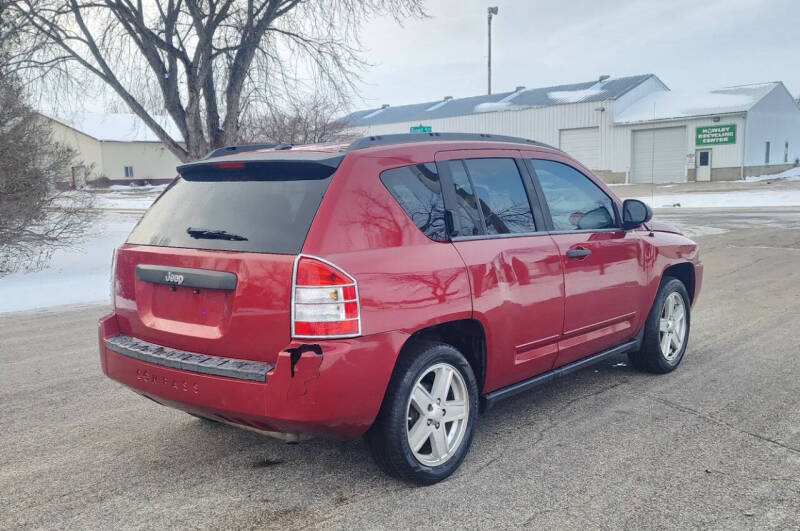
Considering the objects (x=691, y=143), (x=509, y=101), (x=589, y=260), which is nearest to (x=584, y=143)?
(x=691, y=143)

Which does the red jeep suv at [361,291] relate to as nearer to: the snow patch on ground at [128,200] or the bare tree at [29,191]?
the bare tree at [29,191]

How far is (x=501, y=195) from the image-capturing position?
13.6ft

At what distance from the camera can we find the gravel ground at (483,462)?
3242mm

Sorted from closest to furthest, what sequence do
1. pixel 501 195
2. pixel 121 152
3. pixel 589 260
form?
pixel 501 195 → pixel 589 260 → pixel 121 152

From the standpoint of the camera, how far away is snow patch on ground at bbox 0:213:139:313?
9828mm

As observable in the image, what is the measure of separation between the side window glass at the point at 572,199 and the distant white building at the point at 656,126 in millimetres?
35238

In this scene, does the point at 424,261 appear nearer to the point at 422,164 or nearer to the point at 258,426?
the point at 422,164

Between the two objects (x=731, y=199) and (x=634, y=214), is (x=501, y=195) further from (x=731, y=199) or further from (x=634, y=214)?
(x=731, y=199)

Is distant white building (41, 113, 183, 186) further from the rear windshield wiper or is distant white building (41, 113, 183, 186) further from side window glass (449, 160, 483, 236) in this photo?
side window glass (449, 160, 483, 236)

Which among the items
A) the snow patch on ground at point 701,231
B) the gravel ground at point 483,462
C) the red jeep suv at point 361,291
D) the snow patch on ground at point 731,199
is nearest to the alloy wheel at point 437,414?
the red jeep suv at point 361,291

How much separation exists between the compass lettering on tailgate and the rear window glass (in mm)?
673

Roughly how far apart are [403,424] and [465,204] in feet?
4.19

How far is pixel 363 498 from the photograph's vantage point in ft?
11.2

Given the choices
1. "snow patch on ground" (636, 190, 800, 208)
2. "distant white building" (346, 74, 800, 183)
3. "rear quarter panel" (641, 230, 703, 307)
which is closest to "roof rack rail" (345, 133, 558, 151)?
"rear quarter panel" (641, 230, 703, 307)
